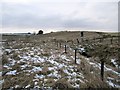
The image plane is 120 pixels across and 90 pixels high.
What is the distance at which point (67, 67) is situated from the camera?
44.2 feet

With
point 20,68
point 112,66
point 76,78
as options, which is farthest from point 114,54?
point 20,68

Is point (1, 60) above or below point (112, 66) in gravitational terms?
above

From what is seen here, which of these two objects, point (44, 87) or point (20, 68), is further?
point (20, 68)

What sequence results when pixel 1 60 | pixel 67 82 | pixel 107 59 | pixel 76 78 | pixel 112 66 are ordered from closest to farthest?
pixel 67 82 < pixel 76 78 < pixel 1 60 < pixel 112 66 < pixel 107 59

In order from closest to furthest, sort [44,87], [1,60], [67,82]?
1. [44,87]
2. [67,82]
3. [1,60]

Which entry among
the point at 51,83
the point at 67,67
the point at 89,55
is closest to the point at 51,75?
the point at 51,83

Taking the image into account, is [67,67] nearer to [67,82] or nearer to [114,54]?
[67,82]

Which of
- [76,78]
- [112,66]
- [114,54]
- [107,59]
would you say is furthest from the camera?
[114,54]

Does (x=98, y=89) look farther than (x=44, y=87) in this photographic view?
Yes

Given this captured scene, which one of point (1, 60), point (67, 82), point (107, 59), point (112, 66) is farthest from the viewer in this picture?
point (107, 59)

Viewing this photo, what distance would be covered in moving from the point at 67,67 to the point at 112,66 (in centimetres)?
484

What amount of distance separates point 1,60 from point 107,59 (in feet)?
30.3

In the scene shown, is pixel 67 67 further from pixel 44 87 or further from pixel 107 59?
pixel 107 59

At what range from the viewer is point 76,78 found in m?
11.4
